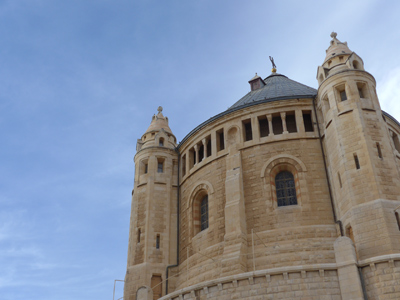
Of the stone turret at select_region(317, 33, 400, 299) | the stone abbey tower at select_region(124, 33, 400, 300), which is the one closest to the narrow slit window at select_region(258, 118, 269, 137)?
the stone abbey tower at select_region(124, 33, 400, 300)

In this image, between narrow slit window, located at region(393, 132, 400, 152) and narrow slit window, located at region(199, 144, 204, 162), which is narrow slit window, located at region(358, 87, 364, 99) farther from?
narrow slit window, located at region(199, 144, 204, 162)

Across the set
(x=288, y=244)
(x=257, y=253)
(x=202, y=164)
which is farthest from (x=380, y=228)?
(x=202, y=164)

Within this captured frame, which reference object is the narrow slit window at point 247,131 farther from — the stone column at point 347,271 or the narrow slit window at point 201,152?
the stone column at point 347,271

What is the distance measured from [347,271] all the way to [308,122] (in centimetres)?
1165

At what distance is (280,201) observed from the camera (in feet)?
82.5

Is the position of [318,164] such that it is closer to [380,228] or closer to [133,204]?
[380,228]

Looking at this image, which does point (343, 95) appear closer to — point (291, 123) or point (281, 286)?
point (291, 123)

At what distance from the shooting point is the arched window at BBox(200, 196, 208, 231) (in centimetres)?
2761

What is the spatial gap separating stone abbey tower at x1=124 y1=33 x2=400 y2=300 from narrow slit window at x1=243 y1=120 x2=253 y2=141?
0.07 meters

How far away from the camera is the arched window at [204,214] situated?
27609mm

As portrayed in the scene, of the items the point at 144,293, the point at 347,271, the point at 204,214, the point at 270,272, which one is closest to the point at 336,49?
the point at 204,214

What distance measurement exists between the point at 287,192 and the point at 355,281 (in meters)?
8.03

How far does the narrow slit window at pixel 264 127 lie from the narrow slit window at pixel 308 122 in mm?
2307

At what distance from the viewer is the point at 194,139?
1217 inches
